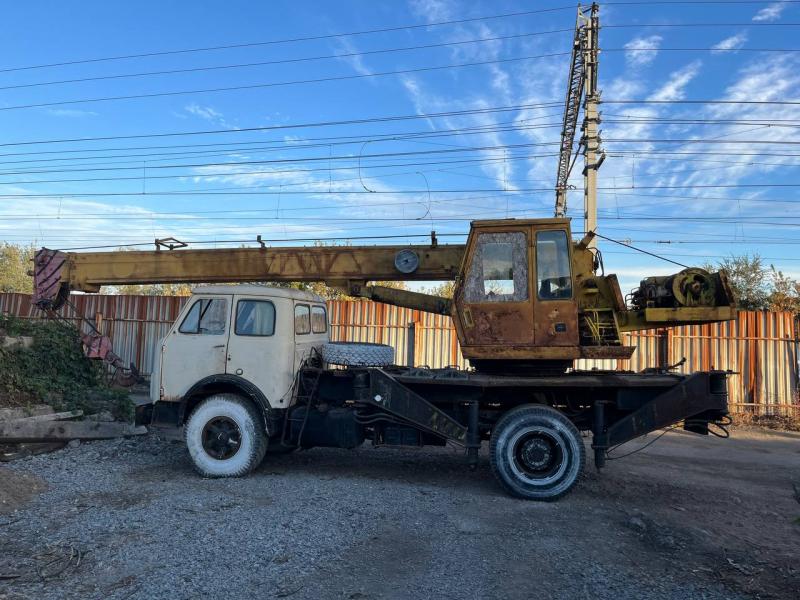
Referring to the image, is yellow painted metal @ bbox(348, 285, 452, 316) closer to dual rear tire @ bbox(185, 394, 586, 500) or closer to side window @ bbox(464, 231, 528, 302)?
side window @ bbox(464, 231, 528, 302)

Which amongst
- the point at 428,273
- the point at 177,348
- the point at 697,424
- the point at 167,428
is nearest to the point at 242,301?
the point at 177,348

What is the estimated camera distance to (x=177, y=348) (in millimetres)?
7375

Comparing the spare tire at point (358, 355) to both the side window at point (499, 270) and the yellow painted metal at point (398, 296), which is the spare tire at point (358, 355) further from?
the side window at point (499, 270)

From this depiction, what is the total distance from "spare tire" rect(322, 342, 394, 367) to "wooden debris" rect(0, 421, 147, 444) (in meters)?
4.18

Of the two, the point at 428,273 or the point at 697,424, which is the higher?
the point at 428,273

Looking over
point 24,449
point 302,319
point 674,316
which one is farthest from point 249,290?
point 674,316

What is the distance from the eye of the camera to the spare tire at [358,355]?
7.37m

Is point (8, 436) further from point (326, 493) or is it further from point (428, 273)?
point (428, 273)

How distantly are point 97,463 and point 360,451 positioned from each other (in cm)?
382

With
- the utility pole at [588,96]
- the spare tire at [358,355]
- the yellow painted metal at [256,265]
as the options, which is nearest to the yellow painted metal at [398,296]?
the yellow painted metal at [256,265]

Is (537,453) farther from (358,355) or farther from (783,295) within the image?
(783,295)

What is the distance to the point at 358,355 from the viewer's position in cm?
737

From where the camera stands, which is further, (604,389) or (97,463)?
(97,463)

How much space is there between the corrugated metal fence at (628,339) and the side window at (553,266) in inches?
310
